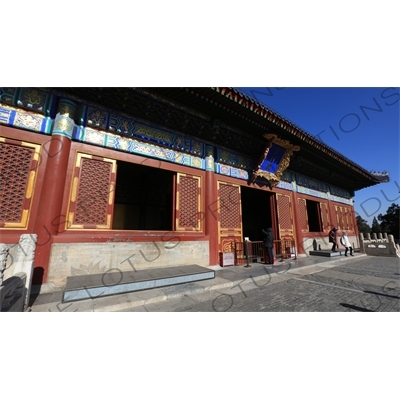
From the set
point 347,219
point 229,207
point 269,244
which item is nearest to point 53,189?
point 229,207

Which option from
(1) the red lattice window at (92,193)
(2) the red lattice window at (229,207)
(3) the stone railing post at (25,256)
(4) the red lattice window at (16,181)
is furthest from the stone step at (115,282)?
(2) the red lattice window at (229,207)

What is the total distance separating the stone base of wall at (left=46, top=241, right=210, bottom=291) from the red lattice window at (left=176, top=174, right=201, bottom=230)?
1.84 ft

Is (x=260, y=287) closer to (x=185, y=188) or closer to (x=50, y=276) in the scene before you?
(x=185, y=188)

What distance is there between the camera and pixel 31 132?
404 cm

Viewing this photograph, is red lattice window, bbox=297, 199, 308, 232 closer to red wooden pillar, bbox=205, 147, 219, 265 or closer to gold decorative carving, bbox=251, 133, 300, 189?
gold decorative carving, bbox=251, 133, 300, 189

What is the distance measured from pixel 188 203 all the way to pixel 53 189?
3.34 meters

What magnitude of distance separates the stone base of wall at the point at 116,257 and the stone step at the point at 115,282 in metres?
0.19

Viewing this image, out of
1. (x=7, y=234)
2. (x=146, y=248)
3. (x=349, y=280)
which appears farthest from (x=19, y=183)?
(x=349, y=280)

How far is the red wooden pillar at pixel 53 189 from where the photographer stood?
12.0 feet

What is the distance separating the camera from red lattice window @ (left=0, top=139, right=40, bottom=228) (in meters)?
3.67

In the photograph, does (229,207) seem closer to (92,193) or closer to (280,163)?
(280,163)

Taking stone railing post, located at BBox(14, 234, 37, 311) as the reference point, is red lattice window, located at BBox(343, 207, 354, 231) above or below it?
above

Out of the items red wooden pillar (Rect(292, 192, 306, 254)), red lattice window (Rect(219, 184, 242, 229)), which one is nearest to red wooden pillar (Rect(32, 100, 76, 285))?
red lattice window (Rect(219, 184, 242, 229))

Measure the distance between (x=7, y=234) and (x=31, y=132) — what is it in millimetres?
2140
